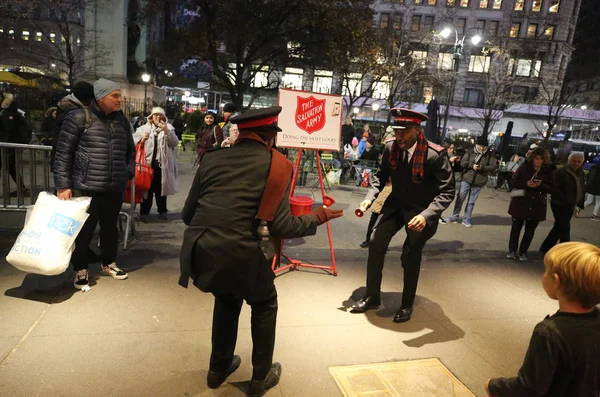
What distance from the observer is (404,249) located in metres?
4.03

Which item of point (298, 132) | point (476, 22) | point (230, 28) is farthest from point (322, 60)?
point (476, 22)

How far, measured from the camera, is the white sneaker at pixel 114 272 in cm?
461

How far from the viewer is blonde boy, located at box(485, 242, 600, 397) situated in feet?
5.65

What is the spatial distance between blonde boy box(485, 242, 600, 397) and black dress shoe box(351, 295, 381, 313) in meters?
2.43

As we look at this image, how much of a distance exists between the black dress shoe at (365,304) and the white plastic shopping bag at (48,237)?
2802mm

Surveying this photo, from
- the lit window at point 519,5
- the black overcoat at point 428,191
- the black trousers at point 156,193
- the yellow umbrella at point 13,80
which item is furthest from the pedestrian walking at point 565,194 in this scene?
the lit window at point 519,5

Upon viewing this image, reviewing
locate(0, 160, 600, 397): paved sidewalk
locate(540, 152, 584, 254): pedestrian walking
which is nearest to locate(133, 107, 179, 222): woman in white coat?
locate(0, 160, 600, 397): paved sidewalk

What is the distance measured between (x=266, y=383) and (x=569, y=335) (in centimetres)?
193

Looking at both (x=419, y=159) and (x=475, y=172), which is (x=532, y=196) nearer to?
(x=475, y=172)

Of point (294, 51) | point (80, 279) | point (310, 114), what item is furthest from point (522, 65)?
point (80, 279)

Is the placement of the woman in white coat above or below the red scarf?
below

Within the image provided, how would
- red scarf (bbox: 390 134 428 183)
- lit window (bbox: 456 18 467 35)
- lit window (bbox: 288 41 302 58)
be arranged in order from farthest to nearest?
lit window (bbox: 456 18 467 35)
lit window (bbox: 288 41 302 58)
red scarf (bbox: 390 134 428 183)

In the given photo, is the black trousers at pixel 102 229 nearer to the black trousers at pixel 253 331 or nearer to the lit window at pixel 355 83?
the black trousers at pixel 253 331

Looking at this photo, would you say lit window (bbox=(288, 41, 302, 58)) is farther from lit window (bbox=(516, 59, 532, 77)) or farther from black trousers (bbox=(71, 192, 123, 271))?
lit window (bbox=(516, 59, 532, 77))
